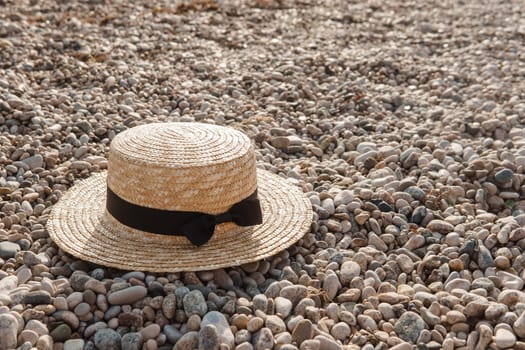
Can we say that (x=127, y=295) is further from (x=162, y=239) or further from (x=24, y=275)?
(x=24, y=275)

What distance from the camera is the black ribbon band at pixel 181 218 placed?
3027 mm

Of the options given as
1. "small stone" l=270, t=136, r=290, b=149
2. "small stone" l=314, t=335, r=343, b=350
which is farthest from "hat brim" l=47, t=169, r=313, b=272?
"small stone" l=270, t=136, r=290, b=149

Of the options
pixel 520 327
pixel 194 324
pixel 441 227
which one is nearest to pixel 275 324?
pixel 194 324

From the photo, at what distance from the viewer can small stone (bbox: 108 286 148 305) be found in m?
2.79

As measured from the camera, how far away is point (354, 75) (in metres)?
6.53

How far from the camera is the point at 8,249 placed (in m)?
3.21

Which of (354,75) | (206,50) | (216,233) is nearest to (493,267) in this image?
(216,233)

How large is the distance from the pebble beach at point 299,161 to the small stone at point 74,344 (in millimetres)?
20

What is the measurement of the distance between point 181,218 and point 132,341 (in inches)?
27.0

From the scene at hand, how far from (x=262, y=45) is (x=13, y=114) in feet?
11.6

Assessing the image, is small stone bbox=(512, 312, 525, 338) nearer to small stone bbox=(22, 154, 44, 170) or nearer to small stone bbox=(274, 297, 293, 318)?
small stone bbox=(274, 297, 293, 318)

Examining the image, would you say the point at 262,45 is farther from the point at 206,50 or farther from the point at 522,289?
the point at 522,289

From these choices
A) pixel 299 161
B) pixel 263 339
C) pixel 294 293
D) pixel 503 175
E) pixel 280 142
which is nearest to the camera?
pixel 263 339

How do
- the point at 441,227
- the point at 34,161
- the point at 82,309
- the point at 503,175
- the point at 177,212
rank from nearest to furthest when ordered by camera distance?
the point at 82,309, the point at 177,212, the point at 441,227, the point at 503,175, the point at 34,161
